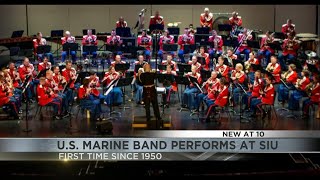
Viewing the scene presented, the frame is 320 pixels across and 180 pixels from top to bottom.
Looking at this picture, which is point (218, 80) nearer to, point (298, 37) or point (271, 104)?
point (271, 104)

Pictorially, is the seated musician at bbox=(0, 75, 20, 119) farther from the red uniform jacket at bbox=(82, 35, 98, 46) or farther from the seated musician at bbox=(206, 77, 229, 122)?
the seated musician at bbox=(206, 77, 229, 122)

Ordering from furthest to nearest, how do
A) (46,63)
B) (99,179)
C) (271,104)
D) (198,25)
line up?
(198,25) < (46,63) < (271,104) < (99,179)

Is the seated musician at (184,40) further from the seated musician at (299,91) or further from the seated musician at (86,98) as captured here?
the seated musician at (86,98)

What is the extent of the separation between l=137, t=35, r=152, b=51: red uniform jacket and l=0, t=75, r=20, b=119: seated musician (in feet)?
15.3

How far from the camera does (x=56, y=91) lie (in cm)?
1448

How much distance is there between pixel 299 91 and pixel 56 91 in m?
5.94

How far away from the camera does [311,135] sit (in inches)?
508

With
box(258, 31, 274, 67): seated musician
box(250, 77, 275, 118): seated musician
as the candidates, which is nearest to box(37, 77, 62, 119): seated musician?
box(250, 77, 275, 118): seated musician

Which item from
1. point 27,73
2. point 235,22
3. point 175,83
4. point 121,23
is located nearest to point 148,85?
point 175,83

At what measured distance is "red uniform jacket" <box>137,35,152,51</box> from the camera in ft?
58.3

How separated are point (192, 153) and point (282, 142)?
75.5 inches

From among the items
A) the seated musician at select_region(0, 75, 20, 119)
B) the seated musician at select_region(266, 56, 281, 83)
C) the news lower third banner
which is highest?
the seated musician at select_region(266, 56, 281, 83)

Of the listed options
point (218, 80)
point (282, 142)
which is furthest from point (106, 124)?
point (282, 142)

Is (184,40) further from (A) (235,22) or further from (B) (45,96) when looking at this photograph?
(B) (45,96)
